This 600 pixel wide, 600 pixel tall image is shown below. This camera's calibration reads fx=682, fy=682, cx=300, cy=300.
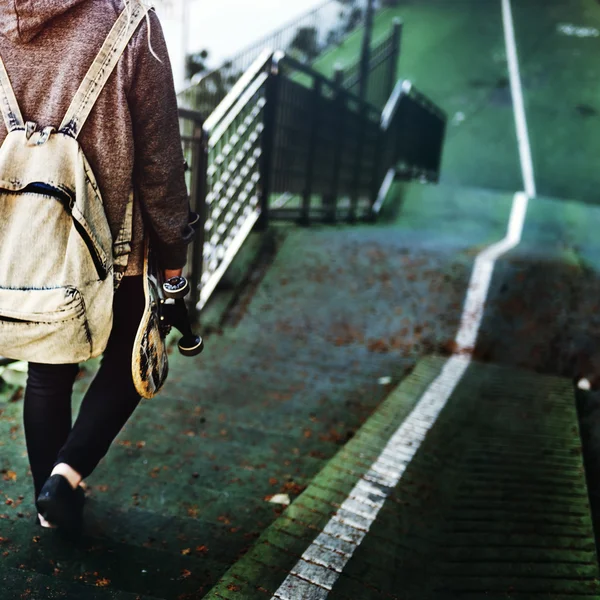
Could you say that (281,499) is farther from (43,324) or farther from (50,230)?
(50,230)

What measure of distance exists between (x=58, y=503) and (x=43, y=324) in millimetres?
540

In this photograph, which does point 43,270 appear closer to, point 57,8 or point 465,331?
point 57,8

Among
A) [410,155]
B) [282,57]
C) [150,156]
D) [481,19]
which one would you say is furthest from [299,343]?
[481,19]

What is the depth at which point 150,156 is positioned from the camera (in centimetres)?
185

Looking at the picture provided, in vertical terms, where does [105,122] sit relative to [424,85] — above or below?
above

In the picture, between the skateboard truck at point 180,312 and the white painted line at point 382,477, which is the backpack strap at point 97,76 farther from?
the white painted line at point 382,477

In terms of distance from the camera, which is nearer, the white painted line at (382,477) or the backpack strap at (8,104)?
the backpack strap at (8,104)

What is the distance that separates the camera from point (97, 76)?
5.67 feet

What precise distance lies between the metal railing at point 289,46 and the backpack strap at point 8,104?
8.07 meters

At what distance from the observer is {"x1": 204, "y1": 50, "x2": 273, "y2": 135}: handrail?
4.62m

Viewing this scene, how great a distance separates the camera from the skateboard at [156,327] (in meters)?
1.86

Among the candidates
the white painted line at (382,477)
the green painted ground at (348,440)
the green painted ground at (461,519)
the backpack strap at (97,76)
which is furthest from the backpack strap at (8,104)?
the white painted line at (382,477)

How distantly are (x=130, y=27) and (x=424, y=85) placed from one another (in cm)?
2005

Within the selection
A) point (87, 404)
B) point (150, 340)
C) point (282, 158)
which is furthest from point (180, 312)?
point (282, 158)
